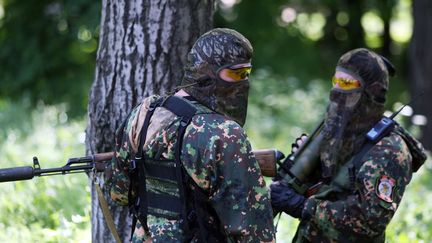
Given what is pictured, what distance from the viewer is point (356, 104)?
473 centimetres

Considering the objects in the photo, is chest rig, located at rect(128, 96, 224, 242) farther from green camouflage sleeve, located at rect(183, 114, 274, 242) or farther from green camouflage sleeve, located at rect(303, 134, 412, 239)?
green camouflage sleeve, located at rect(303, 134, 412, 239)

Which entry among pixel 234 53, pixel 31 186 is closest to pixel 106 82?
pixel 234 53

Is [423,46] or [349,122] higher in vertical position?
[349,122]

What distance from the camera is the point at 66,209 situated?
686 cm

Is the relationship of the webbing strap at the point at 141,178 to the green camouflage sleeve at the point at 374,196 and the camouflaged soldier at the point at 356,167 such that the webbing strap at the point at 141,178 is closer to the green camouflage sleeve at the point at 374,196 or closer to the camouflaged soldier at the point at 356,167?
the camouflaged soldier at the point at 356,167

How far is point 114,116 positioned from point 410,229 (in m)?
3.44

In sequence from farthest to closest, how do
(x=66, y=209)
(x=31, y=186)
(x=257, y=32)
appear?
1. (x=257, y=32)
2. (x=31, y=186)
3. (x=66, y=209)

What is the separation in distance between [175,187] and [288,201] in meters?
1.17

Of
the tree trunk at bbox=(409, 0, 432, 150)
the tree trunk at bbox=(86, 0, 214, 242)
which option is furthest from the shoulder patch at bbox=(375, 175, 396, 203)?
the tree trunk at bbox=(409, 0, 432, 150)

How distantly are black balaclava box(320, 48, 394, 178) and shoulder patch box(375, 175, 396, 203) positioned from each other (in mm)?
365

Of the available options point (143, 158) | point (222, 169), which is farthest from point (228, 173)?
point (143, 158)

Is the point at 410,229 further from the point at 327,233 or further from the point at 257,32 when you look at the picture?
the point at 257,32

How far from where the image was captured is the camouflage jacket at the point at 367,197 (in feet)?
14.5

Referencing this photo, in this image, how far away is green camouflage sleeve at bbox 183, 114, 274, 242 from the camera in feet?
12.1
